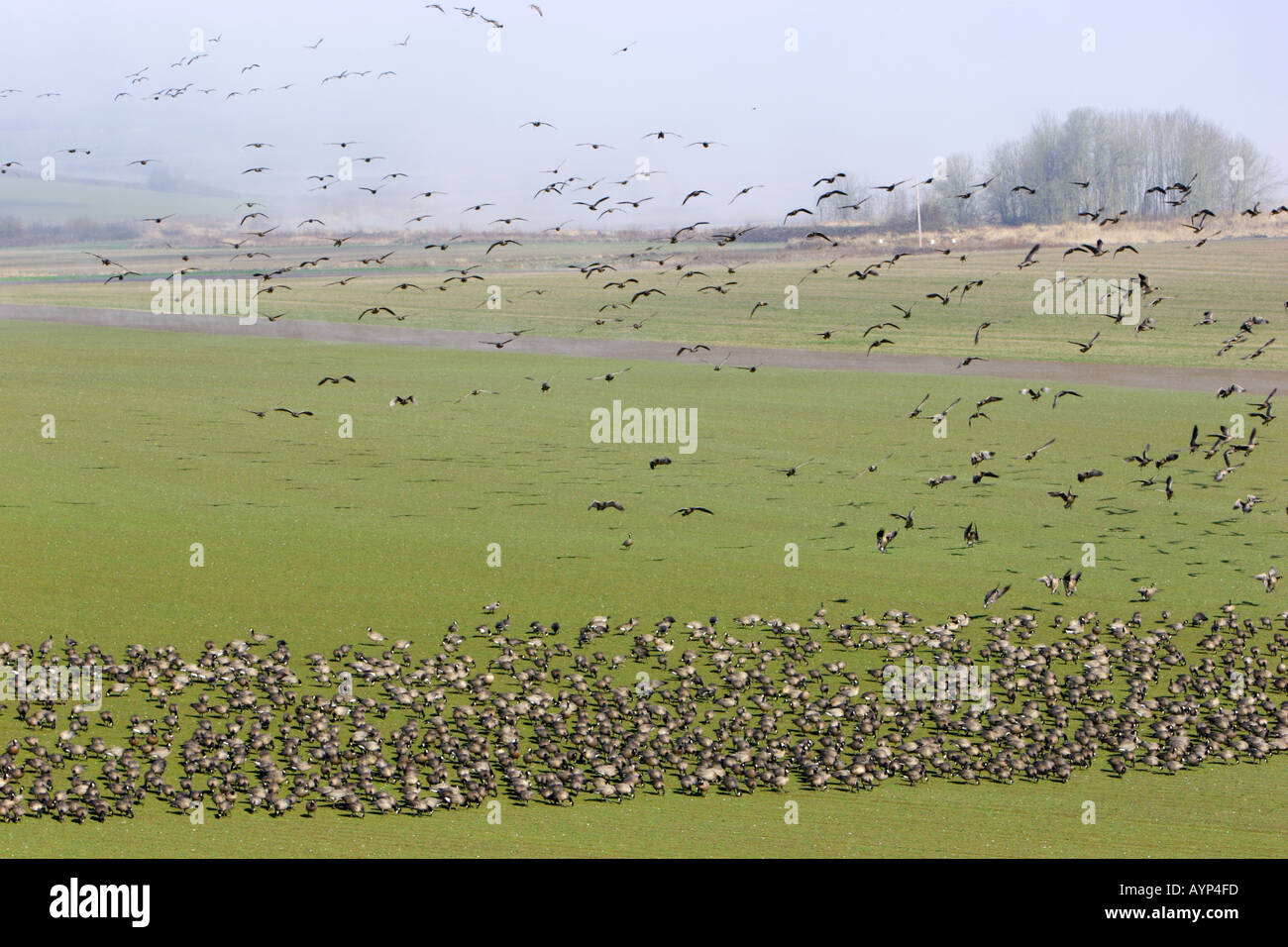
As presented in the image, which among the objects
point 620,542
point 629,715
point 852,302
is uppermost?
point 852,302

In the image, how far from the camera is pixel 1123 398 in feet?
230

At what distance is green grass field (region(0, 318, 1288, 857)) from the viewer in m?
20.6

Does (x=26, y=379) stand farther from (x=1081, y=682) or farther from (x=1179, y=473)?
(x=1081, y=682)

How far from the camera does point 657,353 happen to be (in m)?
93.1

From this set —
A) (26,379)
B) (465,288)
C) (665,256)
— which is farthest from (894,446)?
(665,256)

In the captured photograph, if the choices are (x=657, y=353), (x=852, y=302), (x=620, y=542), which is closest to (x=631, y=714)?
(x=620, y=542)

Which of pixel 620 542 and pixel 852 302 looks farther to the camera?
pixel 852 302

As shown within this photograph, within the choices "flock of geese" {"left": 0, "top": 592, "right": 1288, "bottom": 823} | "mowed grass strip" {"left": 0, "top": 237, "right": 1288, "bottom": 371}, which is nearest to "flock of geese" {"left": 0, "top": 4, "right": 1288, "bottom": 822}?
"flock of geese" {"left": 0, "top": 592, "right": 1288, "bottom": 823}

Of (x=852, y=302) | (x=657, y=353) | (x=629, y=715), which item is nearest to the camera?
(x=629, y=715)

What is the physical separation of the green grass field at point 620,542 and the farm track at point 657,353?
6154 mm

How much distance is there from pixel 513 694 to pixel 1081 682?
1119 cm

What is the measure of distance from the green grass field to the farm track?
6154 millimetres

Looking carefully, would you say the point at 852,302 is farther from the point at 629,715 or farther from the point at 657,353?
the point at 629,715

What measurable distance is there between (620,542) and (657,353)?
53358 millimetres
